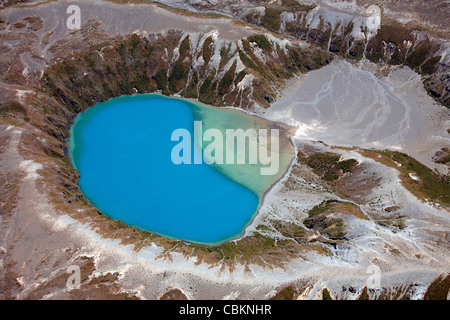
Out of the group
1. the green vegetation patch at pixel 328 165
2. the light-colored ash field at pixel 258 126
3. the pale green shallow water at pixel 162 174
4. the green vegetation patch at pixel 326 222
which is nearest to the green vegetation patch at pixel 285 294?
the light-colored ash field at pixel 258 126

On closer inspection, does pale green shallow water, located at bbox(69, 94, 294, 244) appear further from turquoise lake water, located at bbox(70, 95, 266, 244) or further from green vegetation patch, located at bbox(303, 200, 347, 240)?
green vegetation patch, located at bbox(303, 200, 347, 240)

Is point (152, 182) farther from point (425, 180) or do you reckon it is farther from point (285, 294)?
point (425, 180)

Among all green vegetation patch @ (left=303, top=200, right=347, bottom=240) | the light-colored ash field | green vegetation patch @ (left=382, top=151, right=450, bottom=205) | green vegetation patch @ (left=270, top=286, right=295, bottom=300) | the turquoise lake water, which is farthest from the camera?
the turquoise lake water

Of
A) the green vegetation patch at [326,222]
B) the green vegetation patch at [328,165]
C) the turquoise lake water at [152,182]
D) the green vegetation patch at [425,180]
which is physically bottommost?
the turquoise lake water at [152,182]

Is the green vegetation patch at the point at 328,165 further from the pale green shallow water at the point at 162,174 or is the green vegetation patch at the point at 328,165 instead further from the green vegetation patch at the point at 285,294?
the green vegetation patch at the point at 285,294

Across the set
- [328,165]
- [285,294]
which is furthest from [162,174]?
[328,165]

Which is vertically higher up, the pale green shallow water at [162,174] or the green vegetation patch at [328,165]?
the green vegetation patch at [328,165]

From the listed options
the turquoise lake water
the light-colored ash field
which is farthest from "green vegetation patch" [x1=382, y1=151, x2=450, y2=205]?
the turquoise lake water
